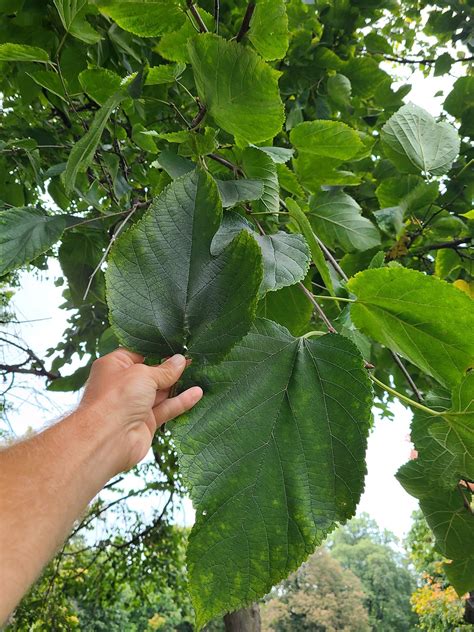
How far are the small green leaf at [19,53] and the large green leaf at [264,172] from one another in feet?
0.73

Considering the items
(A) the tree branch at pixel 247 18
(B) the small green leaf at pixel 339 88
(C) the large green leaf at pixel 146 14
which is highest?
(B) the small green leaf at pixel 339 88

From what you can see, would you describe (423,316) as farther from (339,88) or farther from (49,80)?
(339,88)

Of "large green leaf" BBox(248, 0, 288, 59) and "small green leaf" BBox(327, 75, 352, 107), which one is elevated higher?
"small green leaf" BBox(327, 75, 352, 107)

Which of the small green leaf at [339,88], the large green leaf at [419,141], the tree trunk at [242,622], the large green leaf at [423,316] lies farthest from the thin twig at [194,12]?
the tree trunk at [242,622]

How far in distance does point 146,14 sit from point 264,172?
0.51ft

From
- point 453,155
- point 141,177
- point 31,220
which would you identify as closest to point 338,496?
point 31,220

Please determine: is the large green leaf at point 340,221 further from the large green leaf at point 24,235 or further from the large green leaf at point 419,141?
the large green leaf at point 24,235

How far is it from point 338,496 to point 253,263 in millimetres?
151

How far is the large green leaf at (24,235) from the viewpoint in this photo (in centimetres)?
50

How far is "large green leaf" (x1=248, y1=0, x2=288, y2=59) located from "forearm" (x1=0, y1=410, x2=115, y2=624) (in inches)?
11.8

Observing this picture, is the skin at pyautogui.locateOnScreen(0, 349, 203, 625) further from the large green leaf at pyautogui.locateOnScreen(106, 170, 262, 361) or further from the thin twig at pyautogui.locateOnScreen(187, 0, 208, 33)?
the thin twig at pyautogui.locateOnScreen(187, 0, 208, 33)

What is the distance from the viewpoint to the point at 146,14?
14.2 inches

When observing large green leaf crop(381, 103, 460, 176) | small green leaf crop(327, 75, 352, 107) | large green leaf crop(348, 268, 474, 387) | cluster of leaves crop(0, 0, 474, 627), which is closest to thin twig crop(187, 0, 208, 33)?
cluster of leaves crop(0, 0, 474, 627)

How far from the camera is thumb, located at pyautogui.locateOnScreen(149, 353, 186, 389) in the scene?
30cm
